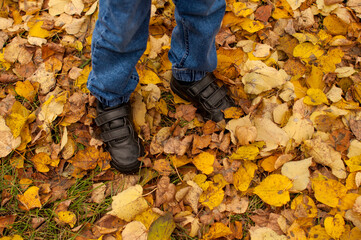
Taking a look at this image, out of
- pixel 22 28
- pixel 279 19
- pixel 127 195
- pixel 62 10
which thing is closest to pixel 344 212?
pixel 127 195

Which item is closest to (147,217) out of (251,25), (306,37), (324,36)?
(251,25)

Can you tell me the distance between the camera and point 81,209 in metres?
1.42

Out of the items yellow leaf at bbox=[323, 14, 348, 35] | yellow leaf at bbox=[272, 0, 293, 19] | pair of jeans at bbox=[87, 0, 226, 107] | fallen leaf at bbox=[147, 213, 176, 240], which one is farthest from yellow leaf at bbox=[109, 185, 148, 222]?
yellow leaf at bbox=[323, 14, 348, 35]

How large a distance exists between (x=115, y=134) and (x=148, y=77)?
434 mm

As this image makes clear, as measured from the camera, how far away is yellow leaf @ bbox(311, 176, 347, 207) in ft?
4.35

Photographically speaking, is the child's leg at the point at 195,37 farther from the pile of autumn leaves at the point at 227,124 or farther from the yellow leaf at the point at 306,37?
the yellow leaf at the point at 306,37

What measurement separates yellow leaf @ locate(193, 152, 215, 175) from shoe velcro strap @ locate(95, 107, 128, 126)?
45 centimetres

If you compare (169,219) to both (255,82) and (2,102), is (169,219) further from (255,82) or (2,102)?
(2,102)

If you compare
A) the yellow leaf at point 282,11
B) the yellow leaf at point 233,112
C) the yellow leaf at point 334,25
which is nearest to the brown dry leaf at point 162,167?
the yellow leaf at point 233,112

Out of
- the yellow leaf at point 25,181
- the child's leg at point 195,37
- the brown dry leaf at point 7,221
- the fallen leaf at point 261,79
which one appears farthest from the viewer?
the fallen leaf at point 261,79

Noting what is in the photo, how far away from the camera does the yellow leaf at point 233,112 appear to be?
1538 millimetres

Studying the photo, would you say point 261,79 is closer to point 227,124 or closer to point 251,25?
point 227,124

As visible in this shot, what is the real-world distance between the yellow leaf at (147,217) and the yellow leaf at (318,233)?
0.74 metres

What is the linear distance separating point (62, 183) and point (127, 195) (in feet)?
1.31
